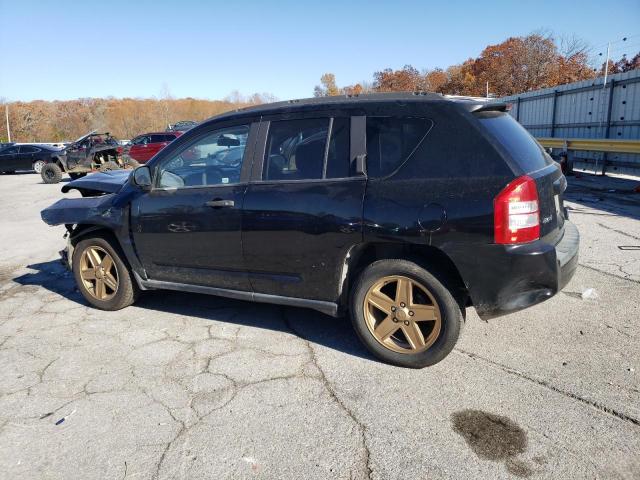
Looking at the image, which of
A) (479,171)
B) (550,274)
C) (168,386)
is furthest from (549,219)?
(168,386)

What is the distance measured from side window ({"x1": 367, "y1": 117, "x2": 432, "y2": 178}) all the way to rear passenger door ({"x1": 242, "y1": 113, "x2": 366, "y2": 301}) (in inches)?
5.3

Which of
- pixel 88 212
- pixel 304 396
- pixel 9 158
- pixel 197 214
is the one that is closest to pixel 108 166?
pixel 9 158

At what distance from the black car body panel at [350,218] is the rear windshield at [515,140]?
0.08 ft

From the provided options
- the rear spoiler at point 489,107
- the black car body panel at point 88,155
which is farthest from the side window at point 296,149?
the black car body panel at point 88,155

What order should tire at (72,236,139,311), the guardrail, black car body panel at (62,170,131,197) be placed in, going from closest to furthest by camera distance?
1. tire at (72,236,139,311)
2. black car body panel at (62,170,131,197)
3. the guardrail

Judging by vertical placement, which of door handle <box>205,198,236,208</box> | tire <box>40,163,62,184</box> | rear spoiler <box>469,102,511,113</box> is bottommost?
tire <box>40,163,62,184</box>

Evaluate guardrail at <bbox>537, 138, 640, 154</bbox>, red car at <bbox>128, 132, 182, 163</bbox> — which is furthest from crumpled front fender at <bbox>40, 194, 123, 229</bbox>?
red car at <bbox>128, 132, 182, 163</bbox>

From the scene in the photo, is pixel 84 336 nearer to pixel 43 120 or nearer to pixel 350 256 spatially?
pixel 350 256

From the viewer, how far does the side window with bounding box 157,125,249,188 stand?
3895 millimetres

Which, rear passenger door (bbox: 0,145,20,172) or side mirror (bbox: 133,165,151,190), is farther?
rear passenger door (bbox: 0,145,20,172)

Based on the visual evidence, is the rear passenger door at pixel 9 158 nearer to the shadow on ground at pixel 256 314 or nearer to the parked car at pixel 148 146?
the parked car at pixel 148 146

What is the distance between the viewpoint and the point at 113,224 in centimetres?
444

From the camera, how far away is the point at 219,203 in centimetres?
379

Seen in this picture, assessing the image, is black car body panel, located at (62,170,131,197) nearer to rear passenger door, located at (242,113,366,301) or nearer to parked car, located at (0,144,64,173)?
rear passenger door, located at (242,113,366,301)
